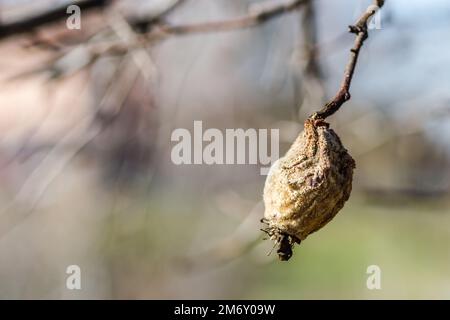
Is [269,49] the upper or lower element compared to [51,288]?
upper

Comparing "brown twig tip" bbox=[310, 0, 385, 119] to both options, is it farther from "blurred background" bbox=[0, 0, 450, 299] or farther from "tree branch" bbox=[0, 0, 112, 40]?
"tree branch" bbox=[0, 0, 112, 40]

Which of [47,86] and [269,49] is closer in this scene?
[47,86]

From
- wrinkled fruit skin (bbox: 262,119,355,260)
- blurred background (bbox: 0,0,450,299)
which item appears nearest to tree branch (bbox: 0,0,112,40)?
blurred background (bbox: 0,0,450,299)

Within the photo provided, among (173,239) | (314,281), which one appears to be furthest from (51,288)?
(314,281)

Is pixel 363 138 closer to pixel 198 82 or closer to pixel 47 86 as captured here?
pixel 47 86

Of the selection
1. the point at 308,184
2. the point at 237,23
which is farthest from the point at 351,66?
the point at 237,23
